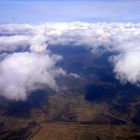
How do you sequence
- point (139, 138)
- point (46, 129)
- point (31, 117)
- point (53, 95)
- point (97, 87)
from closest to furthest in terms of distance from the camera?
point (139, 138) < point (46, 129) < point (31, 117) < point (53, 95) < point (97, 87)

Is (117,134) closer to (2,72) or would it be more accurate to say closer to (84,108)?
(84,108)

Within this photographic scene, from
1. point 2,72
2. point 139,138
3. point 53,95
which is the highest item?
point 2,72

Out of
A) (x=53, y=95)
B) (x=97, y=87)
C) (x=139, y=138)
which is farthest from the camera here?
(x=97, y=87)

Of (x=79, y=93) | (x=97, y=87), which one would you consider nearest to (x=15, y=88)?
(x=79, y=93)

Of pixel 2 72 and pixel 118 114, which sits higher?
pixel 2 72

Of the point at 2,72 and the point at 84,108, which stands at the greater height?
the point at 2,72

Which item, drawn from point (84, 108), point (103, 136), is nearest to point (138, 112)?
point (84, 108)

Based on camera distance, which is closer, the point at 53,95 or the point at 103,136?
the point at 103,136

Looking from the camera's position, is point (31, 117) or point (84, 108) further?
point (84, 108)

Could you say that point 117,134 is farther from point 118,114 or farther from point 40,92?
point 40,92
